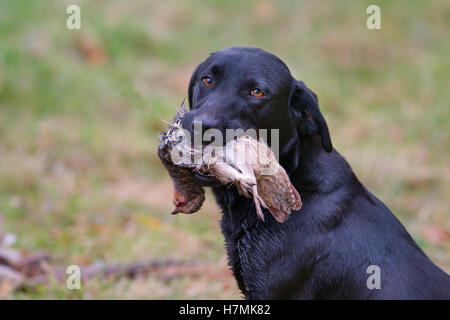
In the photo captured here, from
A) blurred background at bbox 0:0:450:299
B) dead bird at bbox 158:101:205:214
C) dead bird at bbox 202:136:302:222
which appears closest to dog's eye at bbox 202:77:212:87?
dead bird at bbox 158:101:205:214

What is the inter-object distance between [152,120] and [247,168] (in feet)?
14.6

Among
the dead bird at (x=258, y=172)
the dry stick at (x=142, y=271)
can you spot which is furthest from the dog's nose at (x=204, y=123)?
the dry stick at (x=142, y=271)

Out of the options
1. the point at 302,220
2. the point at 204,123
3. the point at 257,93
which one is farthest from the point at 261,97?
the point at 302,220

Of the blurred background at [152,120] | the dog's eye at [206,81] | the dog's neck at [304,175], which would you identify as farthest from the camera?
the blurred background at [152,120]

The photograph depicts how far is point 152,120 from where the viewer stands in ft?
22.3

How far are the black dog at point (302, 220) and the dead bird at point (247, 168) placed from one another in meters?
0.12

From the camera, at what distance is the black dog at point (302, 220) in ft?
8.70

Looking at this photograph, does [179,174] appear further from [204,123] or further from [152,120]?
[152,120]

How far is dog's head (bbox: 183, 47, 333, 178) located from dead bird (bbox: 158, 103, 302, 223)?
0.76 ft

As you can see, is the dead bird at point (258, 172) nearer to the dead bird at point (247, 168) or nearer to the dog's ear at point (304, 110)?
the dead bird at point (247, 168)

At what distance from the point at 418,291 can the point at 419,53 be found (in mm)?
6670
